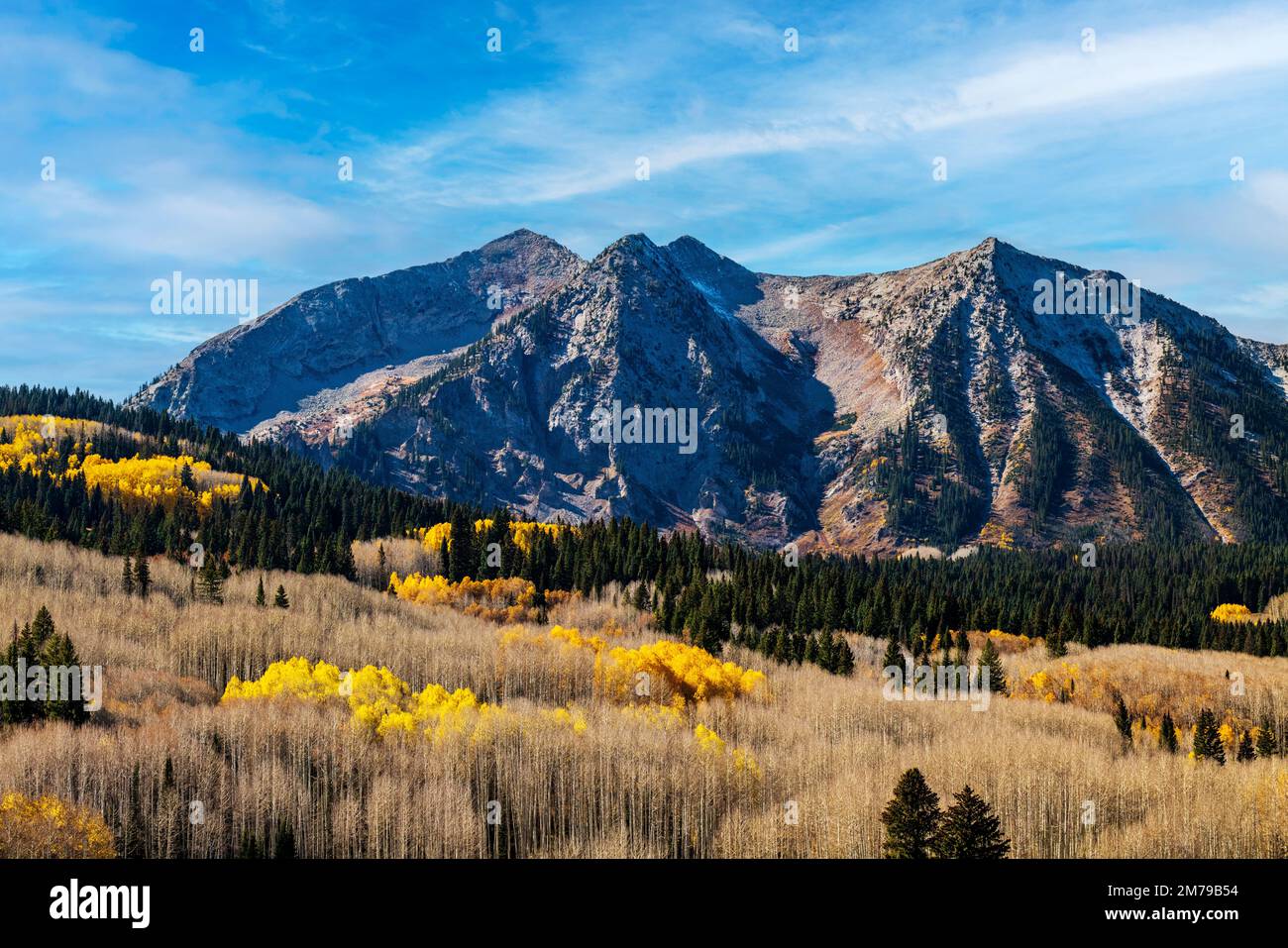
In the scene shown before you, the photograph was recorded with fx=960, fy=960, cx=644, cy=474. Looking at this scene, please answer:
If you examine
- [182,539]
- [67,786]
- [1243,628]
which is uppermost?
[182,539]

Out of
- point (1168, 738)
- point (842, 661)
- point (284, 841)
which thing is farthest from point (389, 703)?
point (1168, 738)

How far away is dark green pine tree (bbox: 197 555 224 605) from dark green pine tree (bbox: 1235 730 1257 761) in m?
103

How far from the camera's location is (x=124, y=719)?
56594 millimetres

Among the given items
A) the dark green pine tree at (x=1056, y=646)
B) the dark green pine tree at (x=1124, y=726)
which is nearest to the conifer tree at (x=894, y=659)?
the dark green pine tree at (x=1056, y=646)

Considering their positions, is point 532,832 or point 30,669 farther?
point 30,669

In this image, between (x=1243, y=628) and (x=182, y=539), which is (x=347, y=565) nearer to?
(x=182, y=539)

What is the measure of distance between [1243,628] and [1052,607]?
32.8m

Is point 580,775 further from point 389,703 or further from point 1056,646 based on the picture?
point 1056,646

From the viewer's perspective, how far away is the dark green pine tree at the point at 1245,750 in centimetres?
8142

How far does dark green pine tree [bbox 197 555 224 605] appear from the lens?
364 feet

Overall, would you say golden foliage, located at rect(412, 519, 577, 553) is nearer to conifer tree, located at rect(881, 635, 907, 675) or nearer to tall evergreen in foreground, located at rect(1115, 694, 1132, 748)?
conifer tree, located at rect(881, 635, 907, 675)

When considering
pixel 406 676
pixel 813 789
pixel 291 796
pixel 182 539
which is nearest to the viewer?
pixel 291 796
